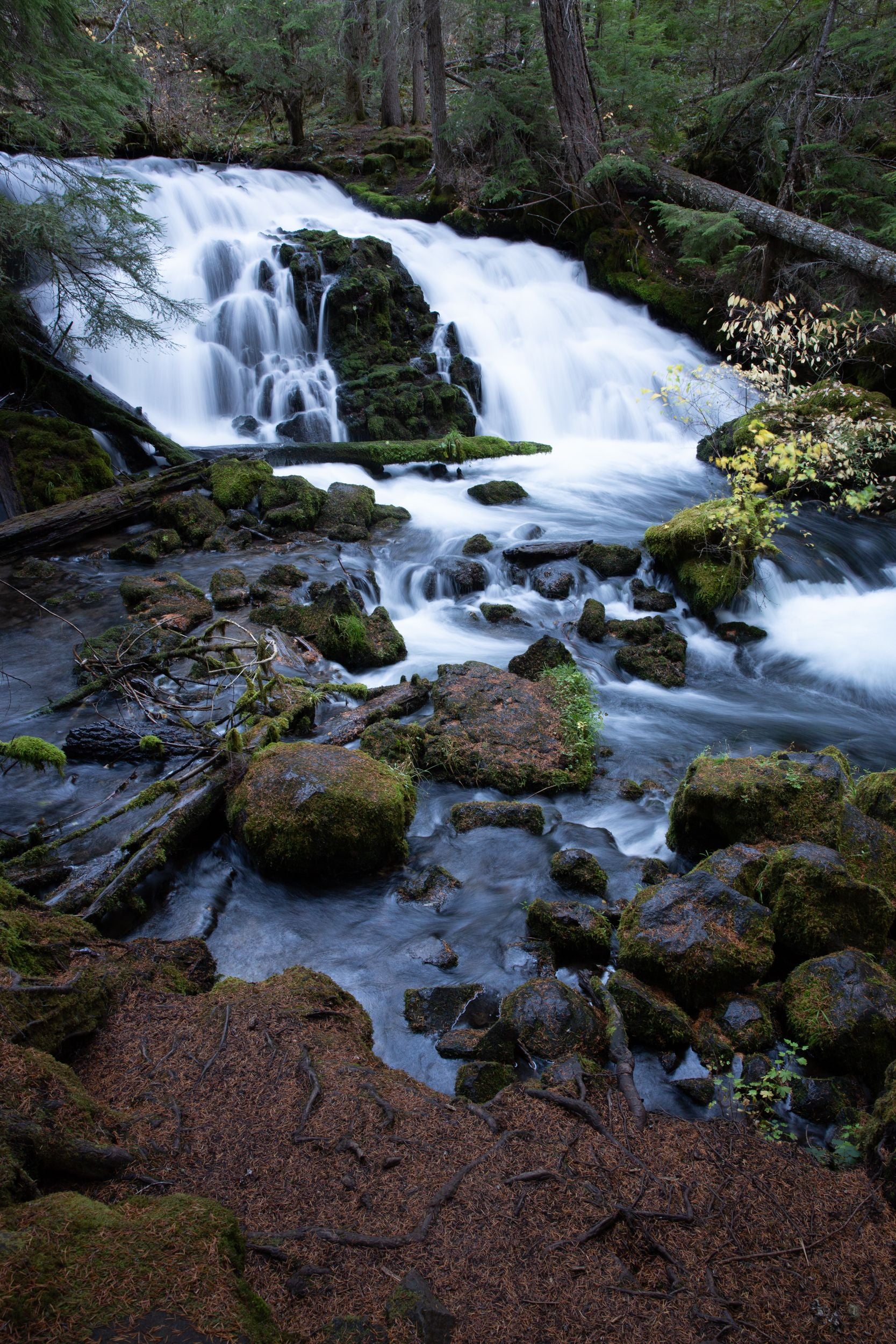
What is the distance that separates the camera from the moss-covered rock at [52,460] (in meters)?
10.1

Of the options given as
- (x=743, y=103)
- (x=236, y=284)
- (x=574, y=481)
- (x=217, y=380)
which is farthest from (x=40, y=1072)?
(x=743, y=103)

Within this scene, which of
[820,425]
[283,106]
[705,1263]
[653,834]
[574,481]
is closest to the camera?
[705,1263]

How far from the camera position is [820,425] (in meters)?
10.1

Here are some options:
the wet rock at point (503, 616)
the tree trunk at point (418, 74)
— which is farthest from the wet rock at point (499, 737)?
the tree trunk at point (418, 74)

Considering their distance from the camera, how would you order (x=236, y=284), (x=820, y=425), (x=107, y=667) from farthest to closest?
(x=236, y=284), (x=820, y=425), (x=107, y=667)

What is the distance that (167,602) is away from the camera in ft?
26.5

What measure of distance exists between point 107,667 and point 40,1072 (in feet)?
15.6

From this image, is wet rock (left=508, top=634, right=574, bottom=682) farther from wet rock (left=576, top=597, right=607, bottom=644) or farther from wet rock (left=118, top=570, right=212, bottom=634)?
wet rock (left=118, top=570, right=212, bottom=634)

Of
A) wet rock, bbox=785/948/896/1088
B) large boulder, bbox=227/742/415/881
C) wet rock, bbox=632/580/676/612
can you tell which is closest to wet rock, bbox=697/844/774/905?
wet rock, bbox=785/948/896/1088

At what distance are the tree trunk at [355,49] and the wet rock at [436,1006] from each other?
83.7 feet

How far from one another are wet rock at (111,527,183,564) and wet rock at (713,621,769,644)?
23.0 feet

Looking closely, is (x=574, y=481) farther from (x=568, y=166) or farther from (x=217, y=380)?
(x=568, y=166)

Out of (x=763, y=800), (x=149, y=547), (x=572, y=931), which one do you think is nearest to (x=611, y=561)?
(x=763, y=800)

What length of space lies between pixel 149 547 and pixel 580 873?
7.14 metres
